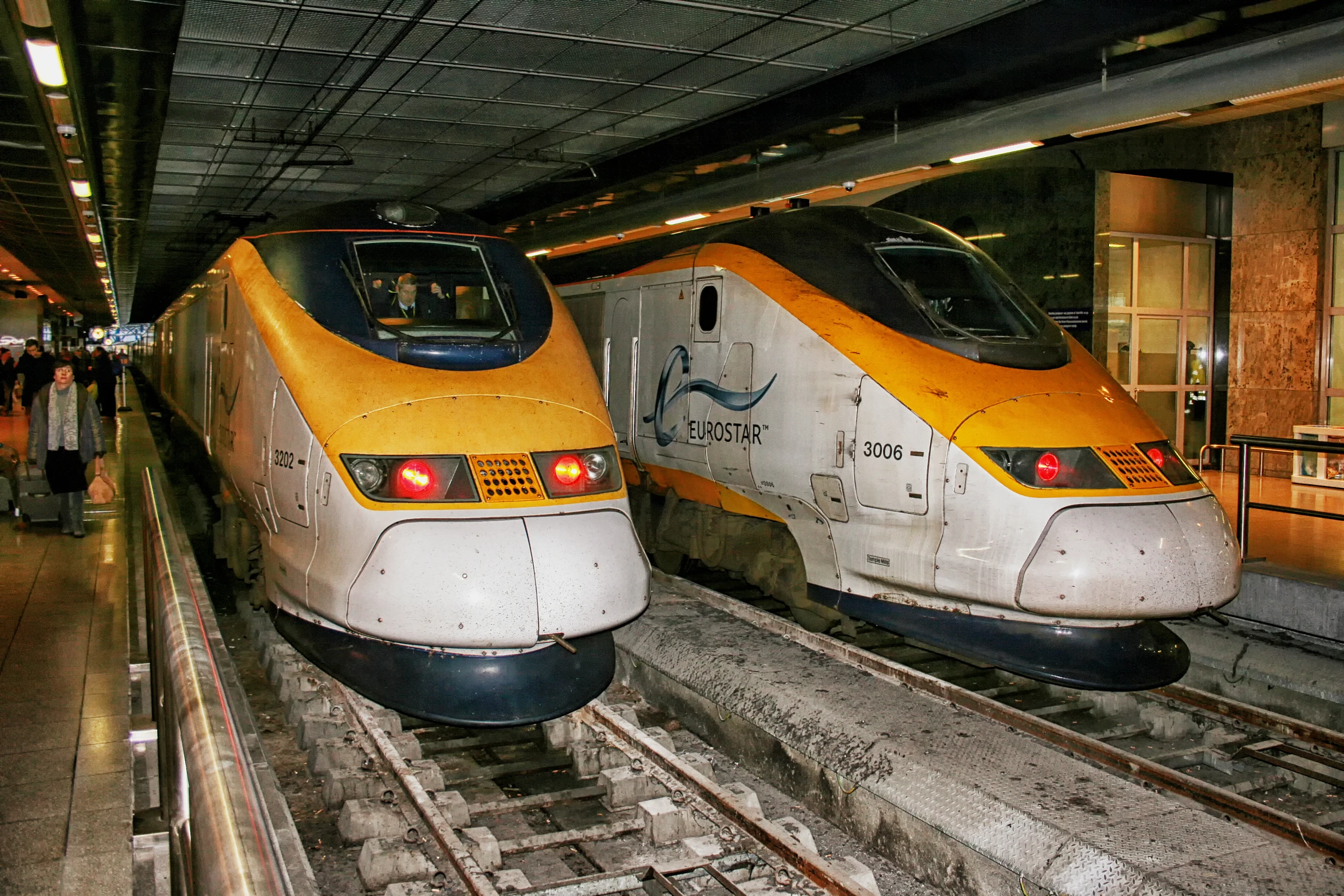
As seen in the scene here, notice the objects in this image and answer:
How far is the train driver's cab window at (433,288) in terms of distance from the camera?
6473mm

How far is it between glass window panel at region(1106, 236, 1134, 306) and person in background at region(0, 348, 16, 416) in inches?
913

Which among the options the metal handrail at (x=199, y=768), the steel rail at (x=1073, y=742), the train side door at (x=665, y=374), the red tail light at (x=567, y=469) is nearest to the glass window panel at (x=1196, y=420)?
the train side door at (x=665, y=374)

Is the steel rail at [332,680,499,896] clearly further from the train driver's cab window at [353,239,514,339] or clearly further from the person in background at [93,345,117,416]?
the person in background at [93,345,117,416]

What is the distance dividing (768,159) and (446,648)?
10.9 m

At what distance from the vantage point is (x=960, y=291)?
286 inches

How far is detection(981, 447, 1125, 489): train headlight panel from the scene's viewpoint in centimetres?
610

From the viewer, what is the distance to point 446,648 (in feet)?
17.9

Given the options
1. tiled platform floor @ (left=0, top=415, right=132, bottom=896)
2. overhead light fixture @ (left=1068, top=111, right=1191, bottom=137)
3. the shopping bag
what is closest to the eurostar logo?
overhead light fixture @ (left=1068, top=111, right=1191, bottom=137)

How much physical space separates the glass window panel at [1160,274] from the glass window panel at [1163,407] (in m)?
1.31

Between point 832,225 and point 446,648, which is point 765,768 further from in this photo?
point 832,225

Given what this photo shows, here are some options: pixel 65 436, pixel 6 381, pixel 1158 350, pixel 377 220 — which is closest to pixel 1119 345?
pixel 1158 350

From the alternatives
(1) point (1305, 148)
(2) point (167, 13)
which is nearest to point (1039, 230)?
(1) point (1305, 148)

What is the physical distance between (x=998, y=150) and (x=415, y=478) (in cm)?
656

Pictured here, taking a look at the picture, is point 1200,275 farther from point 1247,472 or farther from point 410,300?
point 410,300
